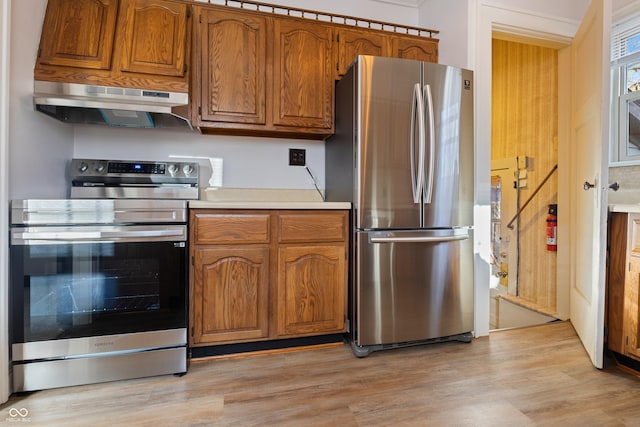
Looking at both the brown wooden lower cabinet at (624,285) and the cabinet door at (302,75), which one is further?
the cabinet door at (302,75)

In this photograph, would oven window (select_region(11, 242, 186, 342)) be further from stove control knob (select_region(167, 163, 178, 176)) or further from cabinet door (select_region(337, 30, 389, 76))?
cabinet door (select_region(337, 30, 389, 76))

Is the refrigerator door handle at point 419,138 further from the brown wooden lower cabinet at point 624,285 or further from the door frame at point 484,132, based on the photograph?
the brown wooden lower cabinet at point 624,285

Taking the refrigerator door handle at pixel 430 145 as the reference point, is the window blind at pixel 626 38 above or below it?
above

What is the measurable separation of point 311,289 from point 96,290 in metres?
1.13

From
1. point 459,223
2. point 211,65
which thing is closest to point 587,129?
point 459,223

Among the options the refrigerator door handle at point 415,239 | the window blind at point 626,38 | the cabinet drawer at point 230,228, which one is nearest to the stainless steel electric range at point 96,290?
the cabinet drawer at point 230,228

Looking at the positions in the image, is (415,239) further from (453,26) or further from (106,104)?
(106,104)

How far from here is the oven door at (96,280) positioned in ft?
4.88

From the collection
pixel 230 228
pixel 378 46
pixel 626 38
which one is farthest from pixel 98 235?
pixel 626 38

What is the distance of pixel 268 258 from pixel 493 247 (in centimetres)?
277

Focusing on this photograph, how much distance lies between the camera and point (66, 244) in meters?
1.53

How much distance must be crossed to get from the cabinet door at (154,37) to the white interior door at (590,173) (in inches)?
95.7

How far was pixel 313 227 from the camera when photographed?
6.45 ft

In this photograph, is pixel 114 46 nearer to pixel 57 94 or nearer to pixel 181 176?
pixel 57 94
